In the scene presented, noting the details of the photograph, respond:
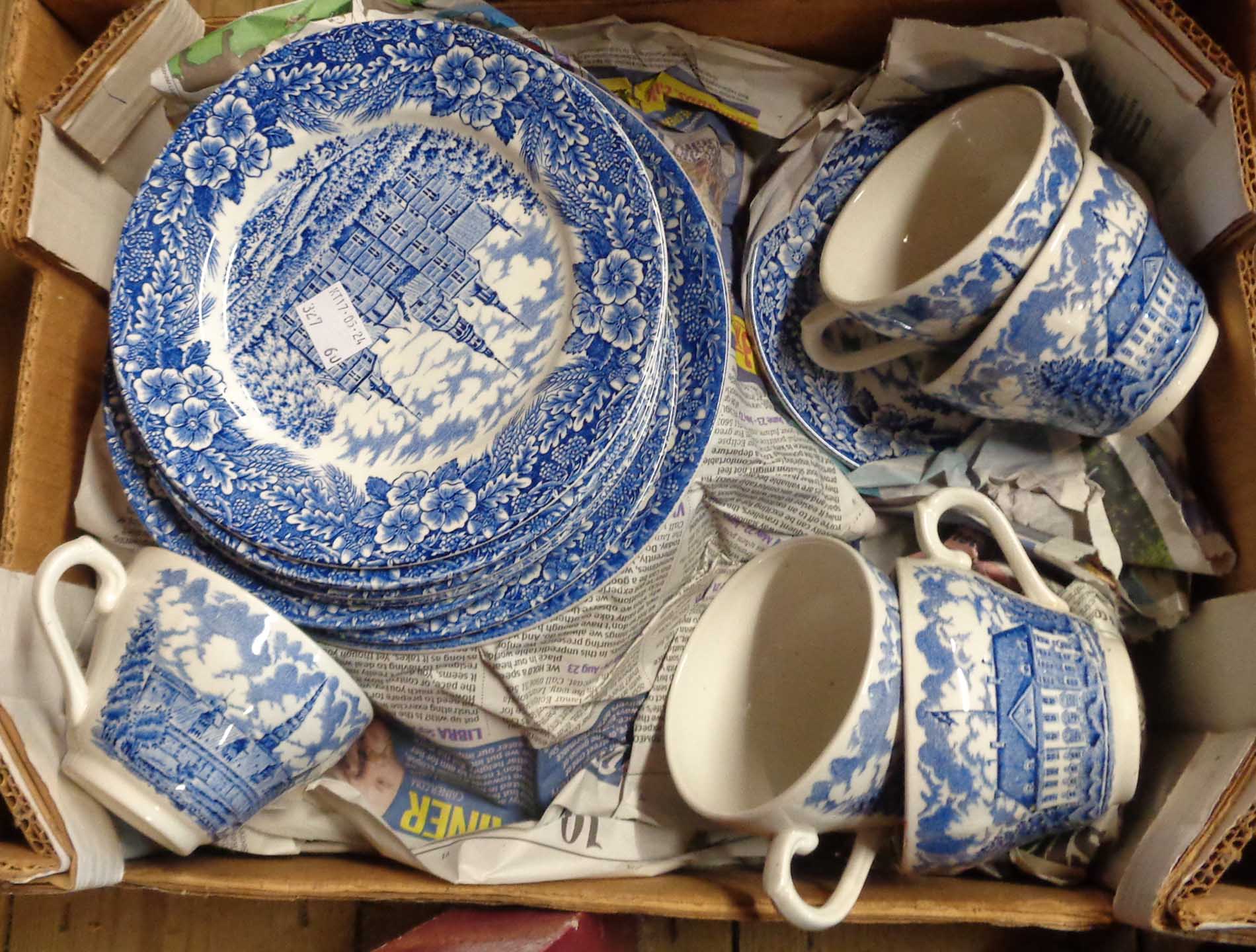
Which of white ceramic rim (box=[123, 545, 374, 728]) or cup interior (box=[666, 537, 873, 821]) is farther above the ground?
white ceramic rim (box=[123, 545, 374, 728])

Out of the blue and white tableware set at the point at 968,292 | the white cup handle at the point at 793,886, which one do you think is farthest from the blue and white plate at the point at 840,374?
the white cup handle at the point at 793,886

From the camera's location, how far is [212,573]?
0.52 m

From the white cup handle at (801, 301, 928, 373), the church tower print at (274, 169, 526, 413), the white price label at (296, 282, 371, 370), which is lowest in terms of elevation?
the white cup handle at (801, 301, 928, 373)

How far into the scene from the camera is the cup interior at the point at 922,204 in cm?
63

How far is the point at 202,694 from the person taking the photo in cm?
51

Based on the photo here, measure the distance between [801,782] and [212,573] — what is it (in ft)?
1.03

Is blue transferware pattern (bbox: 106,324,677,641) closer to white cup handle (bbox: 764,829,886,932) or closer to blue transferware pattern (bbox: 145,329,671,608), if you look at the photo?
blue transferware pattern (bbox: 145,329,671,608)

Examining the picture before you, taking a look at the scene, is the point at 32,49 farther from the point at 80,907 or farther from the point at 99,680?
the point at 80,907

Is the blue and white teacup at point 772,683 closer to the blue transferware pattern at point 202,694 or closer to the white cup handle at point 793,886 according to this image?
the white cup handle at point 793,886

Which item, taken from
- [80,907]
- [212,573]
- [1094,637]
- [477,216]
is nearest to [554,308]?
[477,216]

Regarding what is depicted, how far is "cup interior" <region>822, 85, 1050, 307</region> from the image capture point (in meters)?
0.63

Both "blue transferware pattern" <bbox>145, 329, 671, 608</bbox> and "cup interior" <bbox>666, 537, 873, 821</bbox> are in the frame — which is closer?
"blue transferware pattern" <bbox>145, 329, 671, 608</bbox>

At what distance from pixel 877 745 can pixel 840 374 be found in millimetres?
275

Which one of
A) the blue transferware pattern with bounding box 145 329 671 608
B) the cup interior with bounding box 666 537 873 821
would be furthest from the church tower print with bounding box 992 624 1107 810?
the blue transferware pattern with bounding box 145 329 671 608
